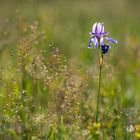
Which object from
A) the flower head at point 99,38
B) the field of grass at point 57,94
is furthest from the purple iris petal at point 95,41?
the field of grass at point 57,94

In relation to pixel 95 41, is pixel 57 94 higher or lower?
lower

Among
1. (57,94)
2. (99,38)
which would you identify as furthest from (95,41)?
(57,94)

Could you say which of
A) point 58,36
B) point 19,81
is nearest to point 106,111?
point 19,81

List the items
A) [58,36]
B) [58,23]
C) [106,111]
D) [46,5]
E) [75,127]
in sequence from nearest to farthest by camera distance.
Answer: [75,127], [106,111], [58,36], [58,23], [46,5]

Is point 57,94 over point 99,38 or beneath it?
beneath

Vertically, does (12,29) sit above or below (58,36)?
below

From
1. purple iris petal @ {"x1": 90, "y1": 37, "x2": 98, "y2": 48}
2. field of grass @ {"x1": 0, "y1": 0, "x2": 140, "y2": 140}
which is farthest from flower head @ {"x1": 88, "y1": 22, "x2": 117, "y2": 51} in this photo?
field of grass @ {"x1": 0, "y1": 0, "x2": 140, "y2": 140}

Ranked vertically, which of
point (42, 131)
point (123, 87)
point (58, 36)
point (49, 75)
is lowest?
point (42, 131)

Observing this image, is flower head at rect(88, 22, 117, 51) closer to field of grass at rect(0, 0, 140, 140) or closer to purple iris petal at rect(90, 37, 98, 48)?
purple iris petal at rect(90, 37, 98, 48)

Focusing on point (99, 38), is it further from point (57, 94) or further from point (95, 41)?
point (57, 94)

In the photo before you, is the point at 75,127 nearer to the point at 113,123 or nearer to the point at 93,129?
the point at 93,129

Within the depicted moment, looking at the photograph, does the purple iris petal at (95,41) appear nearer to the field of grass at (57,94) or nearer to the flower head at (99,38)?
the flower head at (99,38)
